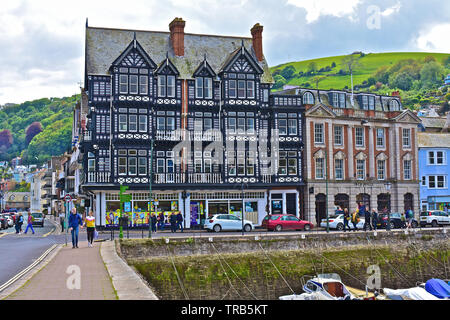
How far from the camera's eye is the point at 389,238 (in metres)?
39.5

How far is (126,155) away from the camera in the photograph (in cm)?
4928

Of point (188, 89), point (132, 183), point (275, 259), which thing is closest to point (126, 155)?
point (132, 183)

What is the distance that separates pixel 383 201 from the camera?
2295 inches

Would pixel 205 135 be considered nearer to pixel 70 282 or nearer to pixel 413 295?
pixel 413 295

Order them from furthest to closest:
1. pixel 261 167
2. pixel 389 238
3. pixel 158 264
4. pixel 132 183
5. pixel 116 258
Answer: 1. pixel 261 167
2. pixel 132 183
3. pixel 389 238
4. pixel 158 264
5. pixel 116 258

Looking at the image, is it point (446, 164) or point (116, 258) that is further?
point (446, 164)

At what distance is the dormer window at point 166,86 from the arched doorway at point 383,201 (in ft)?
79.6

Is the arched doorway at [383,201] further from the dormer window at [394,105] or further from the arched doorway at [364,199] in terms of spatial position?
the dormer window at [394,105]

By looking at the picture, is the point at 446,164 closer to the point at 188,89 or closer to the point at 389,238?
the point at 389,238

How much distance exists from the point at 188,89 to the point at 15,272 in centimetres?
3465

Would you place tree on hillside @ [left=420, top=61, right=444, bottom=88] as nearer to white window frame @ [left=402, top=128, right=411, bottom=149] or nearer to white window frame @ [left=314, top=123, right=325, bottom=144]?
white window frame @ [left=402, top=128, right=411, bottom=149]

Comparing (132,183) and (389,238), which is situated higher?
(132,183)
